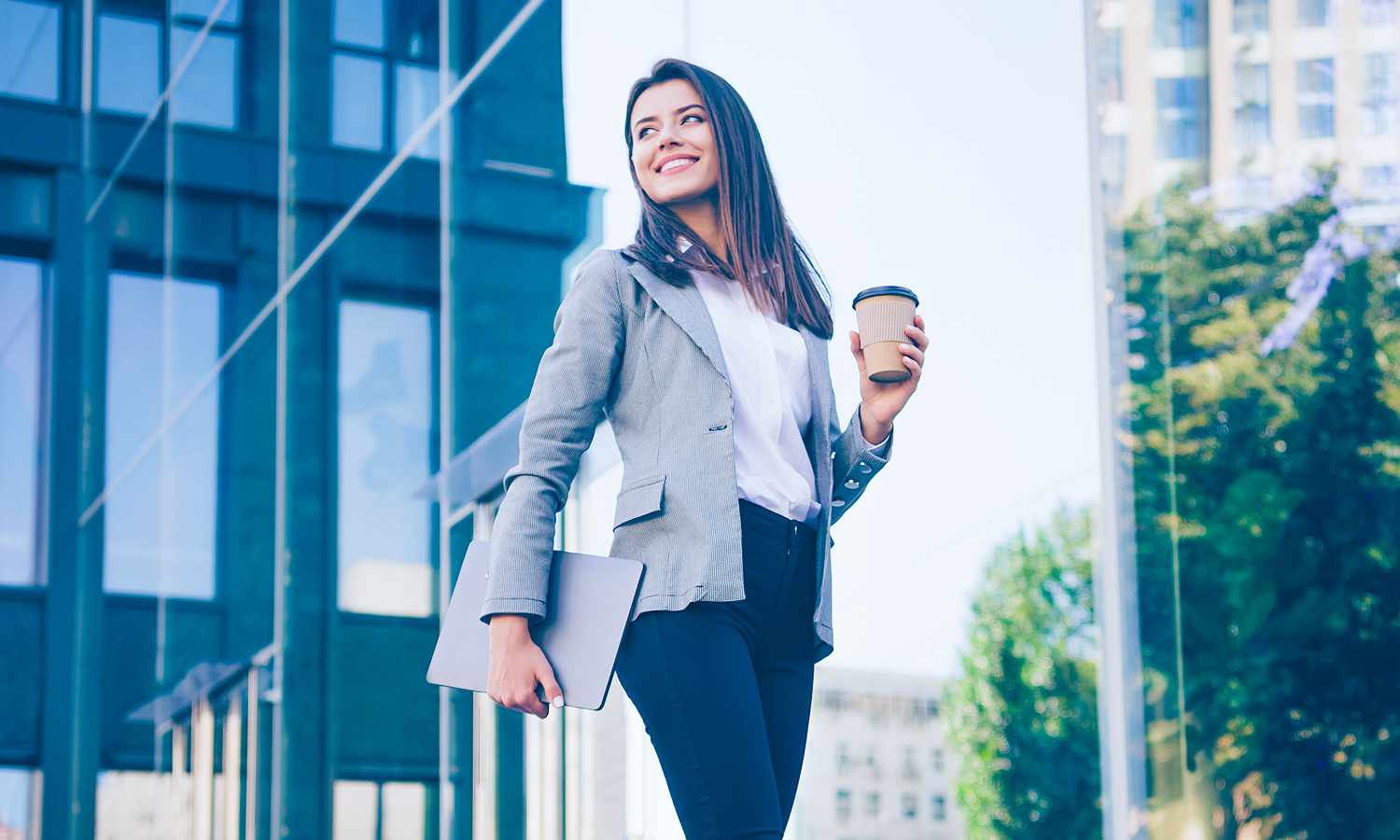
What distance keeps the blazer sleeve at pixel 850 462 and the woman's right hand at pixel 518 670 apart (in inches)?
16.9

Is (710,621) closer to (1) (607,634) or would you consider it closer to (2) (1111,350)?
(1) (607,634)

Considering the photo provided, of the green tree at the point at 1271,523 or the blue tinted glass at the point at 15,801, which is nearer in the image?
the green tree at the point at 1271,523

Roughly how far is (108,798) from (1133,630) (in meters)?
8.99

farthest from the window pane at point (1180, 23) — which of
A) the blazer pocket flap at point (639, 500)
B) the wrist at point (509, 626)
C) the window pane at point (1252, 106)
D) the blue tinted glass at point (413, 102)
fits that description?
the blue tinted glass at point (413, 102)

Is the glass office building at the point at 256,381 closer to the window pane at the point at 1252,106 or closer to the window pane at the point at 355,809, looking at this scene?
the window pane at the point at 355,809

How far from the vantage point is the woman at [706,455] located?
160 centimetres

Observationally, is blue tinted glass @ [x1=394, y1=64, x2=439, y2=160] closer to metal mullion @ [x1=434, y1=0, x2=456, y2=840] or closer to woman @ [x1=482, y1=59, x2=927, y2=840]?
metal mullion @ [x1=434, y1=0, x2=456, y2=840]

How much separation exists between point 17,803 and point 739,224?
1053 cm

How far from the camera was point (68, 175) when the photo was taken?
11117 mm

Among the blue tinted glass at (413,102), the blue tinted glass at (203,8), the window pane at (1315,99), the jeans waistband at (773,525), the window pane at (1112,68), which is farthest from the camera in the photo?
the blue tinted glass at (203,8)

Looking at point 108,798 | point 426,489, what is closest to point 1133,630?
point 426,489

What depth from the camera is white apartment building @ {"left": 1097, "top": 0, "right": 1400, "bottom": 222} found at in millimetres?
3148

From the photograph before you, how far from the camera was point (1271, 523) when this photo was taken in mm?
3145

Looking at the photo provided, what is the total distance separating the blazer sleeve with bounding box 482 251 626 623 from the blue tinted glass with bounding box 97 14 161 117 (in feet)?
29.7
